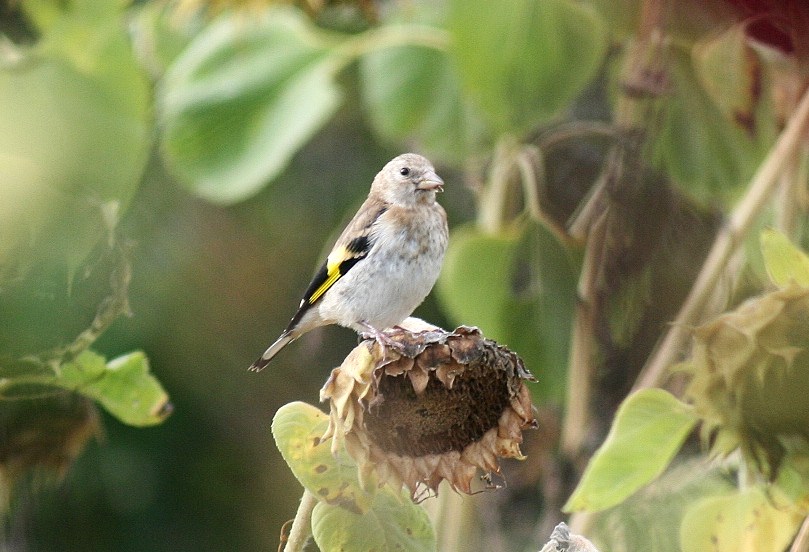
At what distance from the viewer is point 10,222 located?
482 millimetres

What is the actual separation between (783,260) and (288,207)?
55 cm

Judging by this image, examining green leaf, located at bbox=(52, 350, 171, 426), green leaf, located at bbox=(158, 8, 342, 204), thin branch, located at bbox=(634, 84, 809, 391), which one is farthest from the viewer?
green leaf, located at bbox=(158, 8, 342, 204)

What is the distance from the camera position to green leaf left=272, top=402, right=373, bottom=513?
1.22 feet

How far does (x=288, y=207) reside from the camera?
3.06 feet

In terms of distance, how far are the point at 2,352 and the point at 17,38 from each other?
0.30m

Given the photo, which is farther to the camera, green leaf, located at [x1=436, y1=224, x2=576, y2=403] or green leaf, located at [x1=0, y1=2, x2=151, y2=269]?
green leaf, located at [x1=436, y1=224, x2=576, y2=403]

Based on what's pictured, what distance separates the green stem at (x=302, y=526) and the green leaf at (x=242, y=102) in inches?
13.8

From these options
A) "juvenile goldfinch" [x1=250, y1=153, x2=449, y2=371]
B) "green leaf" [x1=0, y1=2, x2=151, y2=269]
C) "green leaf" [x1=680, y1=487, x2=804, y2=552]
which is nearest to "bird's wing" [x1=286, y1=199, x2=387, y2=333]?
"juvenile goldfinch" [x1=250, y1=153, x2=449, y2=371]

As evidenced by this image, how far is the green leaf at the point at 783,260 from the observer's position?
0.44 meters

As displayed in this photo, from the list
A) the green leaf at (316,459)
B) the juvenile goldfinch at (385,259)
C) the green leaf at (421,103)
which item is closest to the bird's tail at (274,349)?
the juvenile goldfinch at (385,259)

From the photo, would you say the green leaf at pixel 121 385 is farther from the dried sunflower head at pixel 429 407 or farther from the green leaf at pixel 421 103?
the green leaf at pixel 421 103

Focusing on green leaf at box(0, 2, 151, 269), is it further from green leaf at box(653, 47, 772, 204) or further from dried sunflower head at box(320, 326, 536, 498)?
green leaf at box(653, 47, 772, 204)

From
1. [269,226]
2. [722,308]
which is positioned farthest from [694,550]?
[269,226]

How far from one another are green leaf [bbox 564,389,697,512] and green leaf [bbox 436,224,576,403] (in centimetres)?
20
